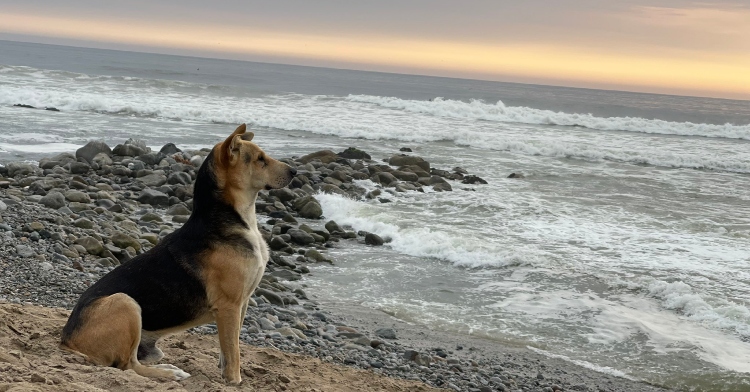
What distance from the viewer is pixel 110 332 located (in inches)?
181

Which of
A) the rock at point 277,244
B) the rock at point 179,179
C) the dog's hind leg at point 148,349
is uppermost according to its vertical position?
the dog's hind leg at point 148,349

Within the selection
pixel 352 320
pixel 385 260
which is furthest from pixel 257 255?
pixel 385 260

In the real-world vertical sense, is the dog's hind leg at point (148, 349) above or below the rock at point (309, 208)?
above

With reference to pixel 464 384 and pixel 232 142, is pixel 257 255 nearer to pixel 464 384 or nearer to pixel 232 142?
pixel 232 142

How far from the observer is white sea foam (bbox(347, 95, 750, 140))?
1649 inches

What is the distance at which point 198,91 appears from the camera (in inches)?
1813

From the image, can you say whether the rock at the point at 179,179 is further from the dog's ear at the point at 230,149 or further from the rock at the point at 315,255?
the dog's ear at the point at 230,149

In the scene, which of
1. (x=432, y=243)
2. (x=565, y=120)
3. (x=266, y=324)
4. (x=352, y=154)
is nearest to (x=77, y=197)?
(x=432, y=243)

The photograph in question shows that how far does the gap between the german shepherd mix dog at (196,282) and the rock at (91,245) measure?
439 centimetres

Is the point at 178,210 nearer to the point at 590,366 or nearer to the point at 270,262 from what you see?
the point at 270,262

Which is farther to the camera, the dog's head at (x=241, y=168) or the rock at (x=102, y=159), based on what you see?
the rock at (x=102, y=159)

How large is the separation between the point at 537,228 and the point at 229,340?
10.1 meters

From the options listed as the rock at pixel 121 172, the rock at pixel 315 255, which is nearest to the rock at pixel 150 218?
the rock at pixel 315 255

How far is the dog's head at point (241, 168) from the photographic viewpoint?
196 inches
